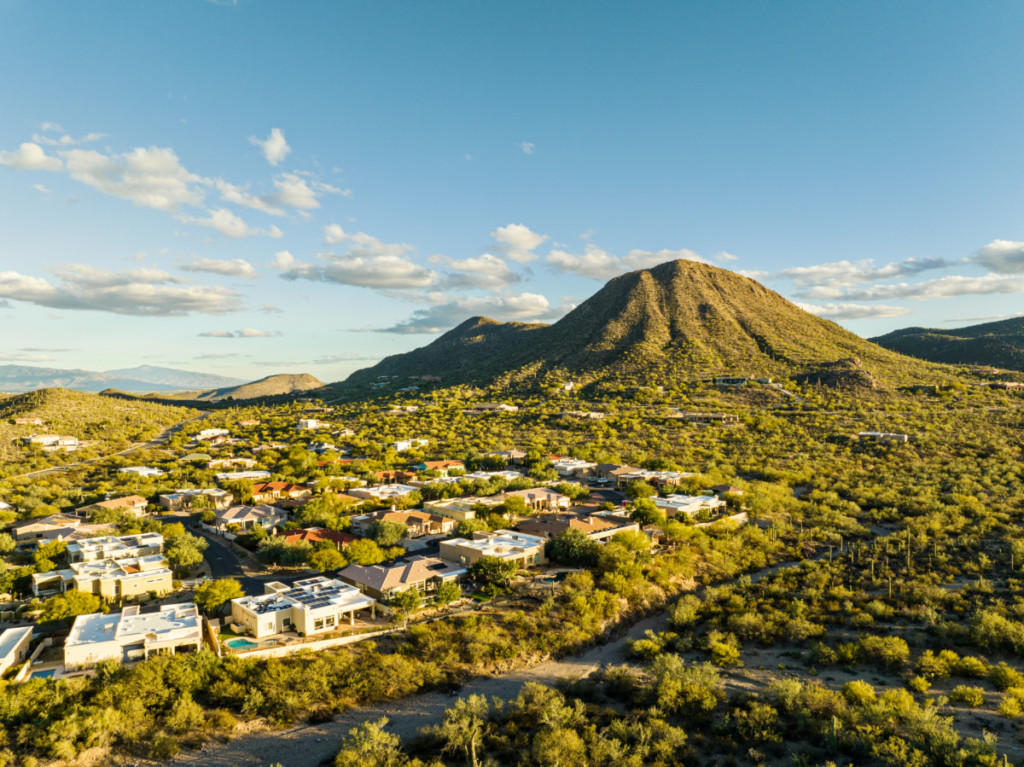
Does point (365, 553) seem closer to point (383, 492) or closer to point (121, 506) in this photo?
point (383, 492)

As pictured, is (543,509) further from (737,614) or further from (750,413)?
(750,413)

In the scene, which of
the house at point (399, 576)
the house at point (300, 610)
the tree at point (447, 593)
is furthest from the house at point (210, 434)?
the tree at point (447, 593)

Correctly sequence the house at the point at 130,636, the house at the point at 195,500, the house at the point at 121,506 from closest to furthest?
the house at the point at 130,636 < the house at the point at 121,506 < the house at the point at 195,500

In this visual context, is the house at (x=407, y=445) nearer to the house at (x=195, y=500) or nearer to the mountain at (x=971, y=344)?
the house at (x=195, y=500)

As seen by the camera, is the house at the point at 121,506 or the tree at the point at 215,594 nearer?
the tree at the point at 215,594

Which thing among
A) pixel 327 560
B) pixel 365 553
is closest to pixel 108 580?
pixel 327 560

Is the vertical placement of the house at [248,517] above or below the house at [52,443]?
below

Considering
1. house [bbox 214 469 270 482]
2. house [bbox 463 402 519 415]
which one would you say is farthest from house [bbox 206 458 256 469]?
house [bbox 463 402 519 415]
